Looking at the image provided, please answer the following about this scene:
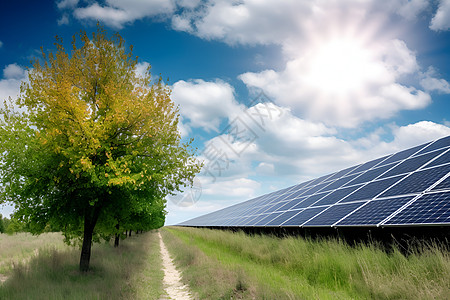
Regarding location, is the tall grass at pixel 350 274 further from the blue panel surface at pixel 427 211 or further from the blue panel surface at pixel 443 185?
the blue panel surface at pixel 443 185

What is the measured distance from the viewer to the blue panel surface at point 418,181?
8.77m

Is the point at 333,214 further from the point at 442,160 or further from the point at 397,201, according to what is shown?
the point at 442,160

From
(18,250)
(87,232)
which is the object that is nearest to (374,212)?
(87,232)

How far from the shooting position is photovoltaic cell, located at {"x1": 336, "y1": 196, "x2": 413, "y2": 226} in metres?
8.17

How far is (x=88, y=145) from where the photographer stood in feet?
31.0

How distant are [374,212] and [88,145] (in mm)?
10596

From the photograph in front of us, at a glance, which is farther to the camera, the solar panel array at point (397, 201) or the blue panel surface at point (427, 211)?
the solar panel array at point (397, 201)

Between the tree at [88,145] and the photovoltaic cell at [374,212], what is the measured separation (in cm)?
665

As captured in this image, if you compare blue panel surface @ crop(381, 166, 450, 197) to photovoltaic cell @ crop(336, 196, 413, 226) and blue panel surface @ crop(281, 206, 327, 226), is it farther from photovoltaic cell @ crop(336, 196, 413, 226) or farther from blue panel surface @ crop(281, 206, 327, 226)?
blue panel surface @ crop(281, 206, 327, 226)

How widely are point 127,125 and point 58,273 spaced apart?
22.4ft

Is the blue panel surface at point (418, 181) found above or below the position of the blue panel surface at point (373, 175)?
below

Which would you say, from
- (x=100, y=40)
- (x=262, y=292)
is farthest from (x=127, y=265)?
(x=100, y=40)

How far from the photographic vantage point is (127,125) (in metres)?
10.2

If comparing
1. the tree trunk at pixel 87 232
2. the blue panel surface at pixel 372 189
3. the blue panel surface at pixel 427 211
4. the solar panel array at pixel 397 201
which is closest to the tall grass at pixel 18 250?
the tree trunk at pixel 87 232
